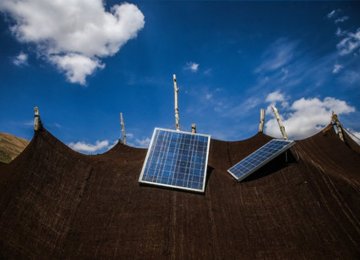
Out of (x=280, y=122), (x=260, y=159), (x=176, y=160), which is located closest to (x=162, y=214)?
(x=176, y=160)

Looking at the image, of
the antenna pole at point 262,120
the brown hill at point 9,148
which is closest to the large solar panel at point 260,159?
the antenna pole at point 262,120

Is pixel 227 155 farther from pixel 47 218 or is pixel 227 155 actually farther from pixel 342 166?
pixel 47 218

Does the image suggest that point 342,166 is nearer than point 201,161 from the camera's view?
No

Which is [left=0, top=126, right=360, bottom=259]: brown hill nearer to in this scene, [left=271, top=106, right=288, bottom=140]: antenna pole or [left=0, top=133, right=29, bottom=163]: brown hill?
[left=271, top=106, right=288, bottom=140]: antenna pole

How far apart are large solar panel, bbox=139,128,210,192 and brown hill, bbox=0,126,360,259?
0.56 m

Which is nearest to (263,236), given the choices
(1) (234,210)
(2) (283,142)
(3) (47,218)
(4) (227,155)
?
(1) (234,210)

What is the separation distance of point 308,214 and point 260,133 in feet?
40.6

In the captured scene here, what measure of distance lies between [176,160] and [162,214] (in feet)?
13.9

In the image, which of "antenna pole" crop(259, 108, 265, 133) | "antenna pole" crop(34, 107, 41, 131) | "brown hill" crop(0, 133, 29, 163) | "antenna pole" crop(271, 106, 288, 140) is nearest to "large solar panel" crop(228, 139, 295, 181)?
"antenna pole" crop(271, 106, 288, 140)

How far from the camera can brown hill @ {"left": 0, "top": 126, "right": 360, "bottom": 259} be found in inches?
406

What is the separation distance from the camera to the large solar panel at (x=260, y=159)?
15.4 m

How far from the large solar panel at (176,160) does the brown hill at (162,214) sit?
1.83ft

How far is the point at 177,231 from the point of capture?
1132 cm

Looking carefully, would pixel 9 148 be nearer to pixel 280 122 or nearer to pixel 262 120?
pixel 262 120
